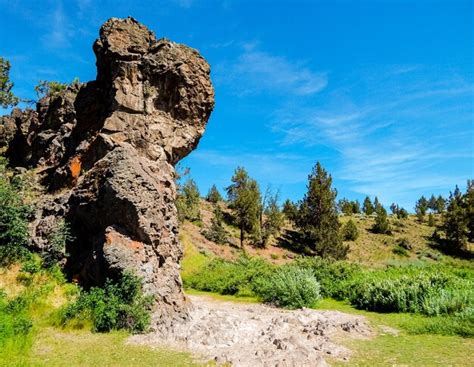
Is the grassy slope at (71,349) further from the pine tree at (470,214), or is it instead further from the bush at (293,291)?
the pine tree at (470,214)

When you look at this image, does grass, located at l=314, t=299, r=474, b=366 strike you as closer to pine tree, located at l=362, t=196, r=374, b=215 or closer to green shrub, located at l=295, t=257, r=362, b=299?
green shrub, located at l=295, t=257, r=362, b=299

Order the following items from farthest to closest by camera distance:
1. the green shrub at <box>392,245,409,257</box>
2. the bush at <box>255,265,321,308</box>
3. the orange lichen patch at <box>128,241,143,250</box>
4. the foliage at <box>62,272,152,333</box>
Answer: the green shrub at <box>392,245,409,257</box>, the bush at <box>255,265,321,308</box>, the orange lichen patch at <box>128,241,143,250</box>, the foliage at <box>62,272,152,333</box>

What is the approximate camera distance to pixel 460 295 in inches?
468

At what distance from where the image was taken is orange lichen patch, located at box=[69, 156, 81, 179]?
15.8 metres

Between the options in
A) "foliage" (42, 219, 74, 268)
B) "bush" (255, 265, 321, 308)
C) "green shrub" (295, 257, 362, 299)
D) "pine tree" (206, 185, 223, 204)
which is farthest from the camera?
"pine tree" (206, 185, 223, 204)

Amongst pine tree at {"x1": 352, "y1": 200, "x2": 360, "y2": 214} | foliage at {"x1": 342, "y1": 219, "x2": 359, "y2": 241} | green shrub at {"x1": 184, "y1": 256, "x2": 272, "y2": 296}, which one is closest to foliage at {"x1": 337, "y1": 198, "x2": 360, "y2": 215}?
Result: pine tree at {"x1": 352, "y1": 200, "x2": 360, "y2": 214}

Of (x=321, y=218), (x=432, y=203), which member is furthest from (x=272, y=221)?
(x=432, y=203)

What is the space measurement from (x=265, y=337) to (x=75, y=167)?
11376 mm

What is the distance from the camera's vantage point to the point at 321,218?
1854 inches

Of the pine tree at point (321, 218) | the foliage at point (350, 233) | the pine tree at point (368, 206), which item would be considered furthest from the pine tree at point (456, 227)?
the pine tree at point (368, 206)

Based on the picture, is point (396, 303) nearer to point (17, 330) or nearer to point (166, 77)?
point (17, 330)

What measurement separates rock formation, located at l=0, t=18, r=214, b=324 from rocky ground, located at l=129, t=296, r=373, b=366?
1468mm

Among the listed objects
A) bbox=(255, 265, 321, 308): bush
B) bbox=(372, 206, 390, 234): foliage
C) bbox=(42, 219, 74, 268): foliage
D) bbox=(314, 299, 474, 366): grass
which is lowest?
bbox=(314, 299, 474, 366): grass

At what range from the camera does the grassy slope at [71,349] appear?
303 inches
